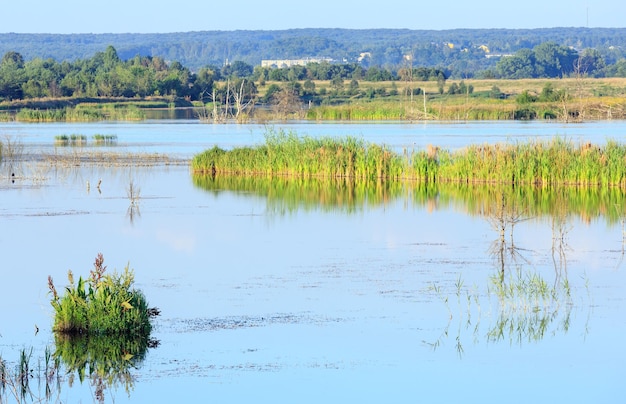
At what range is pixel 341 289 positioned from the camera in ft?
41.8

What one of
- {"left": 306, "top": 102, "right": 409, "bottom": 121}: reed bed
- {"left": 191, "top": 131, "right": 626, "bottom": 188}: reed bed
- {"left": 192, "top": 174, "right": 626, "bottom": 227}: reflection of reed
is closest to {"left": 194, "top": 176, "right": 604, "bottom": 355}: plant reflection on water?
{"left": 192, "top": 174, "right": 626, "bottom": 227}: reflection of reed

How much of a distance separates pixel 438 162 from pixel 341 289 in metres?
13.0

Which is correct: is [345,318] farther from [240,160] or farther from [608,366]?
[240,160]

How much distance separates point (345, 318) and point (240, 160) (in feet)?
55.2

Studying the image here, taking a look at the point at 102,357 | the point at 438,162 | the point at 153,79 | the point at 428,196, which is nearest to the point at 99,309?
the point at 102,357

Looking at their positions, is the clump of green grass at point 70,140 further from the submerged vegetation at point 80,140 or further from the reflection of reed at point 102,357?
the reflection of reed at point 102,357

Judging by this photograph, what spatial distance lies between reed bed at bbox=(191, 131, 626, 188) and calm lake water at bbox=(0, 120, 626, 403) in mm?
892

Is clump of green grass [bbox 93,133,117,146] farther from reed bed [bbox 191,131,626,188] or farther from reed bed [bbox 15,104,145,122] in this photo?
reed bed [bbox 15,104,145,122]

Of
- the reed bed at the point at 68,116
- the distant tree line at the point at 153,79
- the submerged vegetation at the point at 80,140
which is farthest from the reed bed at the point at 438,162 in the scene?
the distant tree line at the point at 153,79

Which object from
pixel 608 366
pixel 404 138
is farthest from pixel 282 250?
pixel 404 138

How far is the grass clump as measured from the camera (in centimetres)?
1014

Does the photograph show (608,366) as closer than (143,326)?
Yes

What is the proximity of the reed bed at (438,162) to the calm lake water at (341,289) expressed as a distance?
0.89 m

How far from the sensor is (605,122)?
52.6 metres
